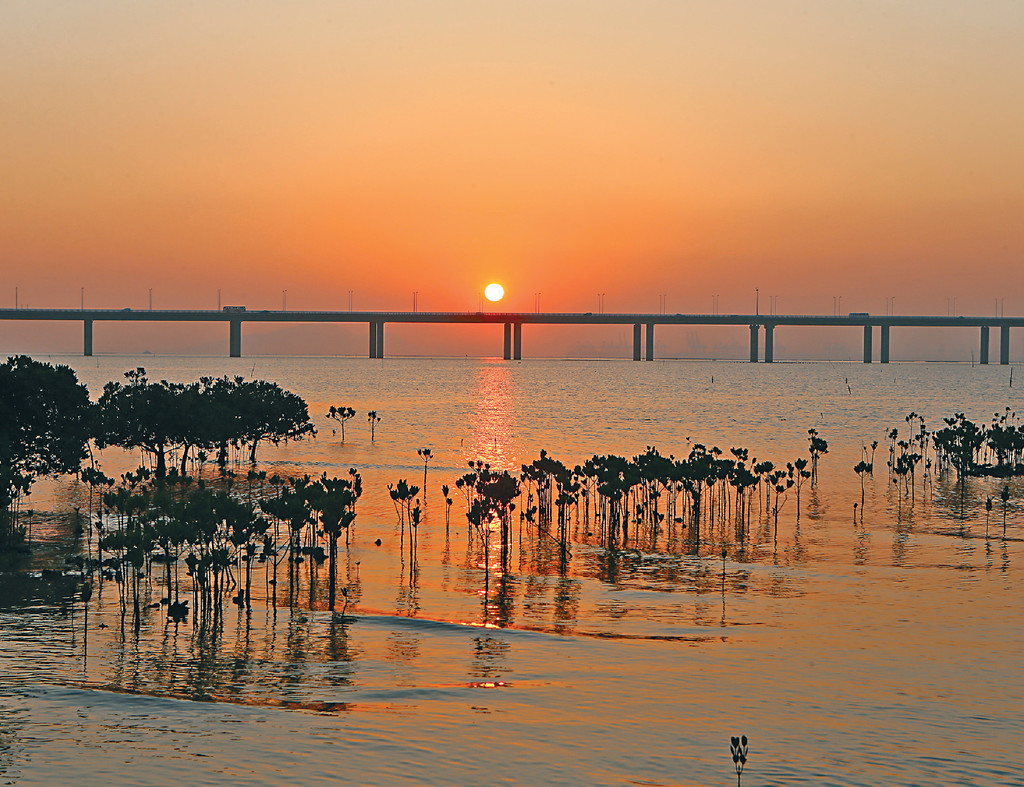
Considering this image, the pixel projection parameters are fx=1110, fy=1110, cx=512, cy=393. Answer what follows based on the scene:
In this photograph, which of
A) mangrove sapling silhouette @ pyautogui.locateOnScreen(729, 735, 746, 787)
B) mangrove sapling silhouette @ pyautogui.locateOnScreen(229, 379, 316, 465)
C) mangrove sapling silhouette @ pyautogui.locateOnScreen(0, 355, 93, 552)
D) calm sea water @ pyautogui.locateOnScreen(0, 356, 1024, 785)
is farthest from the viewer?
mangrove sapling silhouette @ pyautogui.locateOnScreen(229, 379, 316, 465)

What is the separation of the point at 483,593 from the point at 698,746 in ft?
40.3

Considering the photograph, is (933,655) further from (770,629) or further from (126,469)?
(126,469)

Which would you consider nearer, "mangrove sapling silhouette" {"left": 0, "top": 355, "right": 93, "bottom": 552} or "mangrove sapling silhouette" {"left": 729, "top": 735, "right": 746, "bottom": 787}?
"mangrove sapling silhouette" {"left": 729, "top": 735, "right": 746, "bottom": 787}

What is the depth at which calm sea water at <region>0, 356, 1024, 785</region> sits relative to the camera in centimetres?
1691

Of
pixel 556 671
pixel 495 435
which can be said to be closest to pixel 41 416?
pixel 556 671

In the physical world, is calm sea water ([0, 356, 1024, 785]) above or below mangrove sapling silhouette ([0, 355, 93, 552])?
below

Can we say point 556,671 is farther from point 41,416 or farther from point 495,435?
point 495,435

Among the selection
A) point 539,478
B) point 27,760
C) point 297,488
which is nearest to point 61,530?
point 297,488

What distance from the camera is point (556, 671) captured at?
2162 centimetres

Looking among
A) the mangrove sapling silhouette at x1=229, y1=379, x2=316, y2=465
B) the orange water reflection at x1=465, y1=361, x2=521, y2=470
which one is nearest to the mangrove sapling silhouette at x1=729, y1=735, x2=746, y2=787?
the mangrove sapling silhouette at x1=229, y1=379, x2=316, y2=465

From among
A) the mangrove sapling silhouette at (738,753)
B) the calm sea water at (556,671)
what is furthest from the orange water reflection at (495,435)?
the mangrove sapling silhouette at (738,753)

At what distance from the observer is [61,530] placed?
39375 millimetres

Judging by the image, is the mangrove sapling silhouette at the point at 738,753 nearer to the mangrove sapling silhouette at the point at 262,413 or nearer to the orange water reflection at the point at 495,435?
the mangrove sapling silhouette at the point at 262,413

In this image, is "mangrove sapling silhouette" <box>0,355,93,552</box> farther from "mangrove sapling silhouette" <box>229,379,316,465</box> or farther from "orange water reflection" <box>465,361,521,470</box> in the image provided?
"orange water reflection" <box>465,361,521,470</box>
